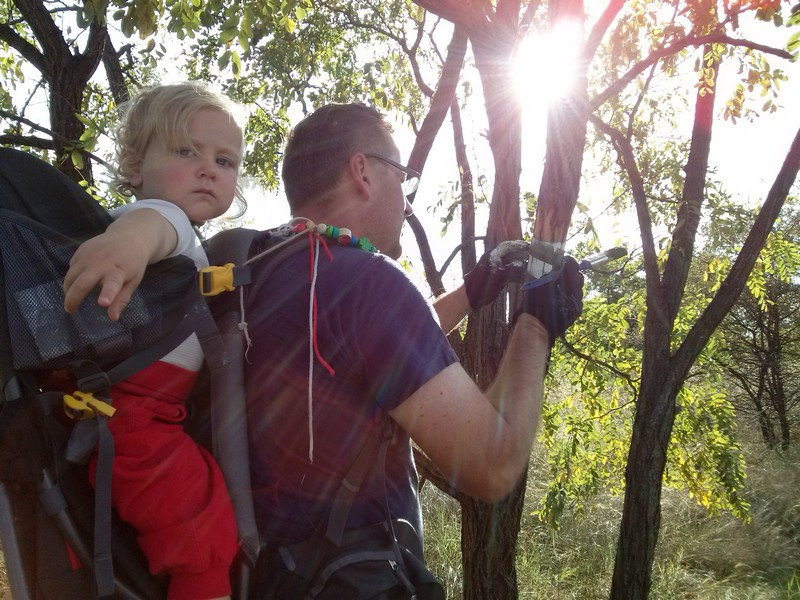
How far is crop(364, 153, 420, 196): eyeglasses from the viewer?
174cm

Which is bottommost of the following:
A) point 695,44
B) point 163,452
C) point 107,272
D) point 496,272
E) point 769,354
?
point 163,452

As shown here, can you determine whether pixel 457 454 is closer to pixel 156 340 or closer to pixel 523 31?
pixel 156 340

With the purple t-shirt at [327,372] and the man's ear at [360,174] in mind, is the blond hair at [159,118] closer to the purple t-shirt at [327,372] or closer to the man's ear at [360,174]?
the man's ear at [360,174]

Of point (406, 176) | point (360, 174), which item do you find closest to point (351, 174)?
point (360, 174)

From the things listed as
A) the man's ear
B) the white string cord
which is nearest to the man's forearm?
the white string cord

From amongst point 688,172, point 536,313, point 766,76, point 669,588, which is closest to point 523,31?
point 688,172

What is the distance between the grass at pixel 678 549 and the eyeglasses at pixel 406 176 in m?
5.23

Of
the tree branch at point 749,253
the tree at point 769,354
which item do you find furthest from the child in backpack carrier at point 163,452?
the tree at point 769,354

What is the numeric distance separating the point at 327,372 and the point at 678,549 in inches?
299

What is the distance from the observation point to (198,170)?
1.60 m

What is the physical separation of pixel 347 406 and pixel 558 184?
108 centimetres

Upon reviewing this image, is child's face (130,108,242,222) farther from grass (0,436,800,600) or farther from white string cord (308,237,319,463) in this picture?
grass (0,436,800,600)

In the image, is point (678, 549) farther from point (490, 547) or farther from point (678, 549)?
point (490, 547)

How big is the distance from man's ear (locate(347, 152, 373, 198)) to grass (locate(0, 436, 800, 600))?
545 centimetres
